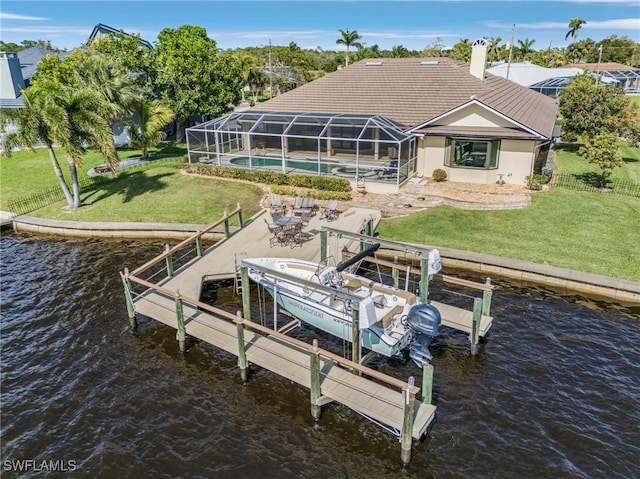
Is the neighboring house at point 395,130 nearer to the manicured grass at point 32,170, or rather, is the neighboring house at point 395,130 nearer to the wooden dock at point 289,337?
the wooden dock at point 289,337

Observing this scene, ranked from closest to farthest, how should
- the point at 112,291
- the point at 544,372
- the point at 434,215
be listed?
the point at 544,372, the point at 112,291, the point at 434,215

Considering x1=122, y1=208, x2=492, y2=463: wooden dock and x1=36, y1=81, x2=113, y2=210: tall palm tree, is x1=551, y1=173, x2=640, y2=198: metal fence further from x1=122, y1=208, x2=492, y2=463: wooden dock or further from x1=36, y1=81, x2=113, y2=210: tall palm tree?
x1=36, y1=81, x2=113, y2=210: tall palm tree

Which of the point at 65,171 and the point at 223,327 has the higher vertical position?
the point at 65,171

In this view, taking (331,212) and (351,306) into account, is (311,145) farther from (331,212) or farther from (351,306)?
(351,306)

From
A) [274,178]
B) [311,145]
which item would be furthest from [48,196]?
[311,145]

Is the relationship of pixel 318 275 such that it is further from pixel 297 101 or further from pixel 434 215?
pixel 297 101

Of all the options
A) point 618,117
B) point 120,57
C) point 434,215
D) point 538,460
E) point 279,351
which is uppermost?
point 120,57

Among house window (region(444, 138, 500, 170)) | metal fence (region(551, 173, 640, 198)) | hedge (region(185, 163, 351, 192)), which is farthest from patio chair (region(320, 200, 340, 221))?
metal fence (region(551, 173, 640, 198))

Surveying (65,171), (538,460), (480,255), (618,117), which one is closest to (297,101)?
(65,171)
